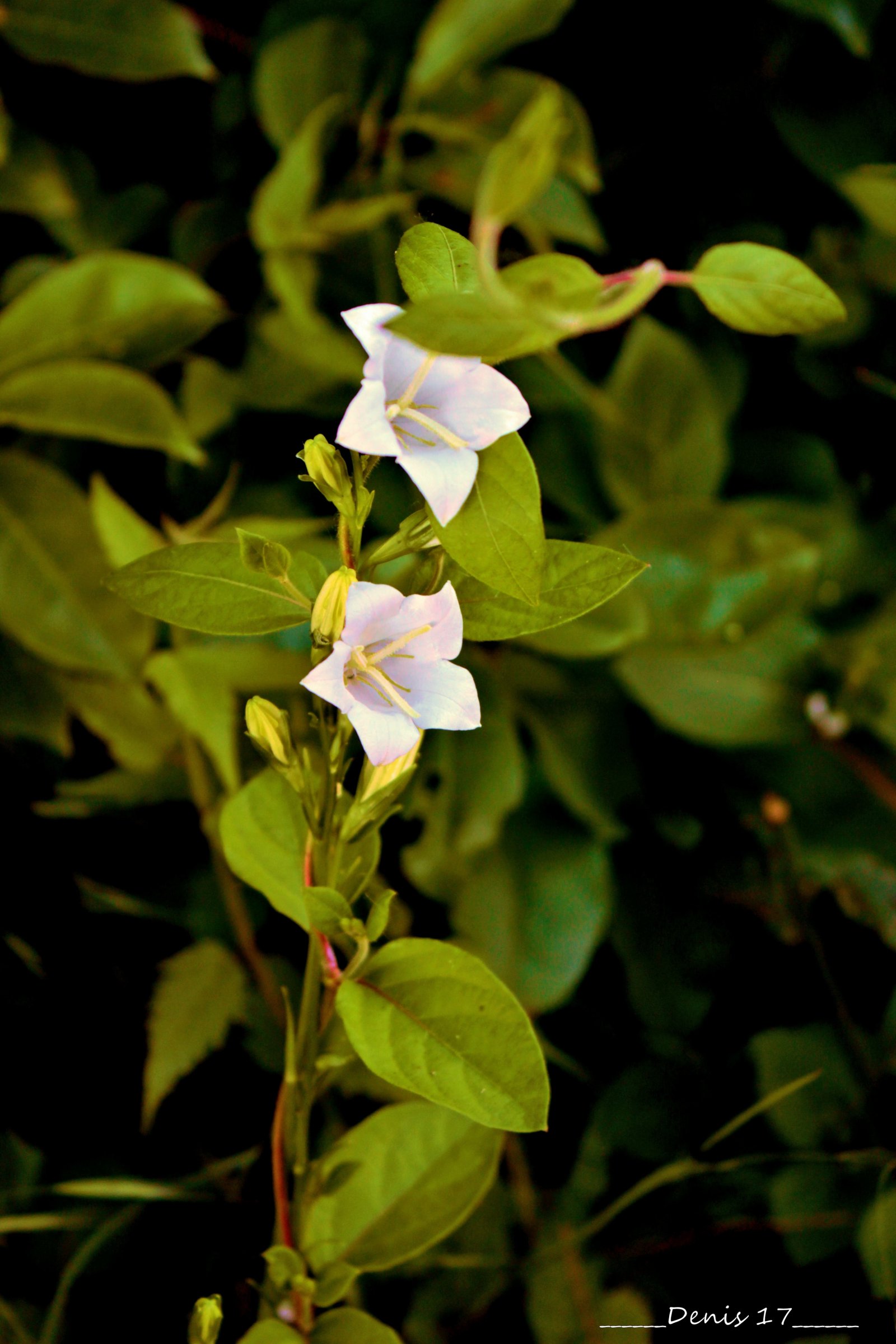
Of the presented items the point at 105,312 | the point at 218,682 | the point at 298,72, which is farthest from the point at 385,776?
the point at 298,72

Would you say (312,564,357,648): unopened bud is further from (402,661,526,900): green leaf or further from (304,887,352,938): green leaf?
(402,661,526,900): green leaf

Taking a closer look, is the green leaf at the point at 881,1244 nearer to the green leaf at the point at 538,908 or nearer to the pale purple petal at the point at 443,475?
the green leaf at the point at 538,908

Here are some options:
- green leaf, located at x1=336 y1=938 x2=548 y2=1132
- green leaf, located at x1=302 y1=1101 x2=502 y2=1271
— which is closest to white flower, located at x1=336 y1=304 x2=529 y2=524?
green leaf, located at x1=336 y1=938 x2=548 y2=1132

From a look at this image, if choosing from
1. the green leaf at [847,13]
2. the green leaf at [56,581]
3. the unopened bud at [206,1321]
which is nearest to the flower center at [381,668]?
the unopened bud at [206,1321]

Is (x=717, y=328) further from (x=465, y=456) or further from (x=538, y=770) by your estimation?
(x=465, y=456)

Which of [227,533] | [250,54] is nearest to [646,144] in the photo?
[250,54]

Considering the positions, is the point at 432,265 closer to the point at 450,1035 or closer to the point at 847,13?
the point at 450,1035
